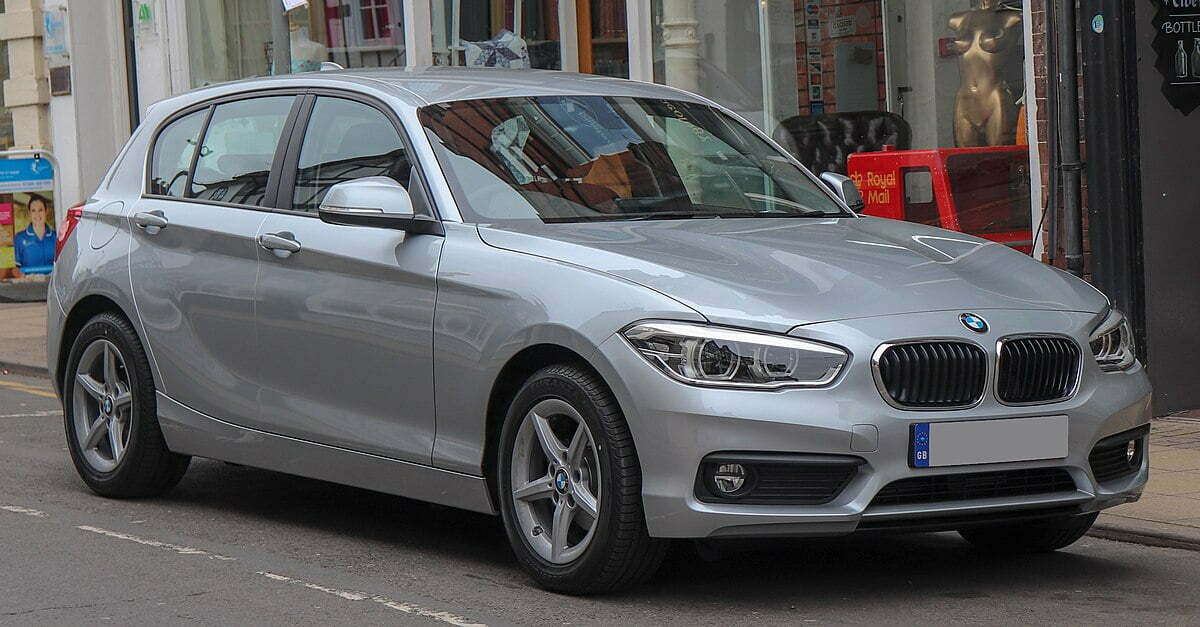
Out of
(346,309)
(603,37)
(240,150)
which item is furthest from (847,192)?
(603,37)

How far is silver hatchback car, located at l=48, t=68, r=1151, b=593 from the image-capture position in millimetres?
5559

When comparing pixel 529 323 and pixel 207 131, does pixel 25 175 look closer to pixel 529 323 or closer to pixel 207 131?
pixel 207 131

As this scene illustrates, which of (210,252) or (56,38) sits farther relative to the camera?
(56,38)

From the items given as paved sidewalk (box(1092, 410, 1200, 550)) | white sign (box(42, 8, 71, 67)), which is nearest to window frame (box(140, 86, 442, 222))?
paved sidewalk (box(1092, 410, 1200, 550))

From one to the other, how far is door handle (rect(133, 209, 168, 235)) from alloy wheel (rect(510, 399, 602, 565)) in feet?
7.79

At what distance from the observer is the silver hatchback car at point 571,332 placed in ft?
18.2

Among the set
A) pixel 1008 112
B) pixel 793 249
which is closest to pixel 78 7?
pixel 1008 112

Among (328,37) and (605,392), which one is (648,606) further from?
(328,37)

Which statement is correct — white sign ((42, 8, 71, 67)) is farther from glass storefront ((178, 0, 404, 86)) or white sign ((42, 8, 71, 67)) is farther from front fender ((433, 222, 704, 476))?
front fender ((433, 222, 704, 476))

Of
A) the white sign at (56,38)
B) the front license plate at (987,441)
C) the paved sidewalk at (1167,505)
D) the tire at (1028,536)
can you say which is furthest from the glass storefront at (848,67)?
the front license plate at (987,441)

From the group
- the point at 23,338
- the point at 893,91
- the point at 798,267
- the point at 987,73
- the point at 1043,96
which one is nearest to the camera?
the point at 798,267

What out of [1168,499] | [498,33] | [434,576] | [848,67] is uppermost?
[498,33]

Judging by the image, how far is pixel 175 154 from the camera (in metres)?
8.05

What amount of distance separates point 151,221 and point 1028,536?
3612 mm
